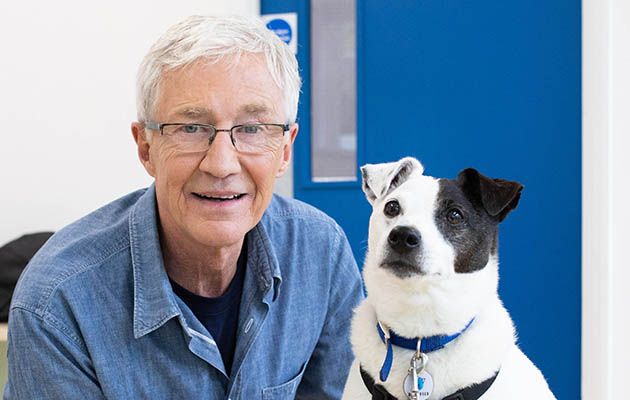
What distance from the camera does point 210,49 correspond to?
4.94ft

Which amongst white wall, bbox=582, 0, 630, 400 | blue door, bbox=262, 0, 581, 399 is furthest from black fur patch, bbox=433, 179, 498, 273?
blue door, bbox=262, 0, 581, 399

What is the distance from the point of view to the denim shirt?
1483 mm

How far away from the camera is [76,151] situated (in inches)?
112

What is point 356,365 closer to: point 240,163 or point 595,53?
point 240,163

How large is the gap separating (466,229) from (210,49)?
24.5 inches

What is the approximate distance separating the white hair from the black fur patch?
379 millimetres

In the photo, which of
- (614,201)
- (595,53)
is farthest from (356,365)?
(595,53)

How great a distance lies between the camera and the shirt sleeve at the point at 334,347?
1809 mm

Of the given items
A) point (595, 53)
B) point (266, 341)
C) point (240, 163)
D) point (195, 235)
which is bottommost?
point (266, 341)

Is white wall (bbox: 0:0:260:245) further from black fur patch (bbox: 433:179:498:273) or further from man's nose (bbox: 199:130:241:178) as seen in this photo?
black fur patch (bbox: 433:179:498:273)

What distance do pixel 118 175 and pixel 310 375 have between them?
1.47 meters

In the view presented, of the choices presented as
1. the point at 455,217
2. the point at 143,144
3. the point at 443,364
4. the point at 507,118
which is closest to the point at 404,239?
the point at 455,217

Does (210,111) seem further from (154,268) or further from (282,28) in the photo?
(282,28)

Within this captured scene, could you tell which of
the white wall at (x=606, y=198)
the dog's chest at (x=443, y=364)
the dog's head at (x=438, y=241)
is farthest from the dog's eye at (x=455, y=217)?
the white wall at (x=606, y=198)
